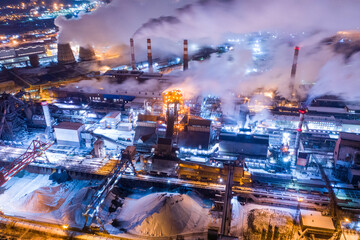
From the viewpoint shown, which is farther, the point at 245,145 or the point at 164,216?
the point at 245,145

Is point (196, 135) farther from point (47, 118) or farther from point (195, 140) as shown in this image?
point (47, 118)

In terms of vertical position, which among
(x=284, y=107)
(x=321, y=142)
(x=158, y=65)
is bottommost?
(x=321, y=142)

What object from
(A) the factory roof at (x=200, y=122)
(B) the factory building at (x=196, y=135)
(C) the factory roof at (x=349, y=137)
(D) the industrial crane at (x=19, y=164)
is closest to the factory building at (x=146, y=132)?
(B) the factory building at (x=196, y=135)

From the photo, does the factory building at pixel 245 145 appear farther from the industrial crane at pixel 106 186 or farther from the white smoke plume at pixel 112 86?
the white smoke plume at pixel 112 86

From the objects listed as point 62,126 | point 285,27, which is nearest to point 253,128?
point 62,126

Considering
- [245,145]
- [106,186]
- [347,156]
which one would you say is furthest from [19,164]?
[347,156]

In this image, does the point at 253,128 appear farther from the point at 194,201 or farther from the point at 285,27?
the point at 285,27
